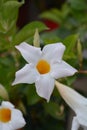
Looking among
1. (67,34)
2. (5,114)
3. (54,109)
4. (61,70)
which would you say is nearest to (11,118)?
(5,114)

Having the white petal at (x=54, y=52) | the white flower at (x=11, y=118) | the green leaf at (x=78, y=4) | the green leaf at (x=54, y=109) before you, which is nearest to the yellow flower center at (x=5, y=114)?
the white flower at (x=11, y=118)

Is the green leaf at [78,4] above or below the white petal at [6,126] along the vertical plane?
below

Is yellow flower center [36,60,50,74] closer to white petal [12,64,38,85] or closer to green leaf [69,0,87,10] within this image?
white petal [12,64,38,85]

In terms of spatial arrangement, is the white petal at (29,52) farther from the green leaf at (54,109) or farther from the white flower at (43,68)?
the green leaf at (54,109)

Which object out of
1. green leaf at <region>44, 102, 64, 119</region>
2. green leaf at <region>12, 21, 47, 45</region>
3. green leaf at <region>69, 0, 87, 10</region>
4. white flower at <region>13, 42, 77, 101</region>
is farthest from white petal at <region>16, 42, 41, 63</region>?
green leaf at <region>69, 0, 87, 10</region>

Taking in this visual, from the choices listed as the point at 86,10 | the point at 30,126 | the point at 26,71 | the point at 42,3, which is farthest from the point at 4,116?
the point at 42,3

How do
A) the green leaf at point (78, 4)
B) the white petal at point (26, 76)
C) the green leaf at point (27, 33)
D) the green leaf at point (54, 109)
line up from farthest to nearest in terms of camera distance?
the green leaf at point (78, 4) < the green leaf at point (54, 109) < the green leaf at point (27, 33) < the white petal at point (26, 76)

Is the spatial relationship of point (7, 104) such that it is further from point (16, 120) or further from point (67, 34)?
point (67, 34)
